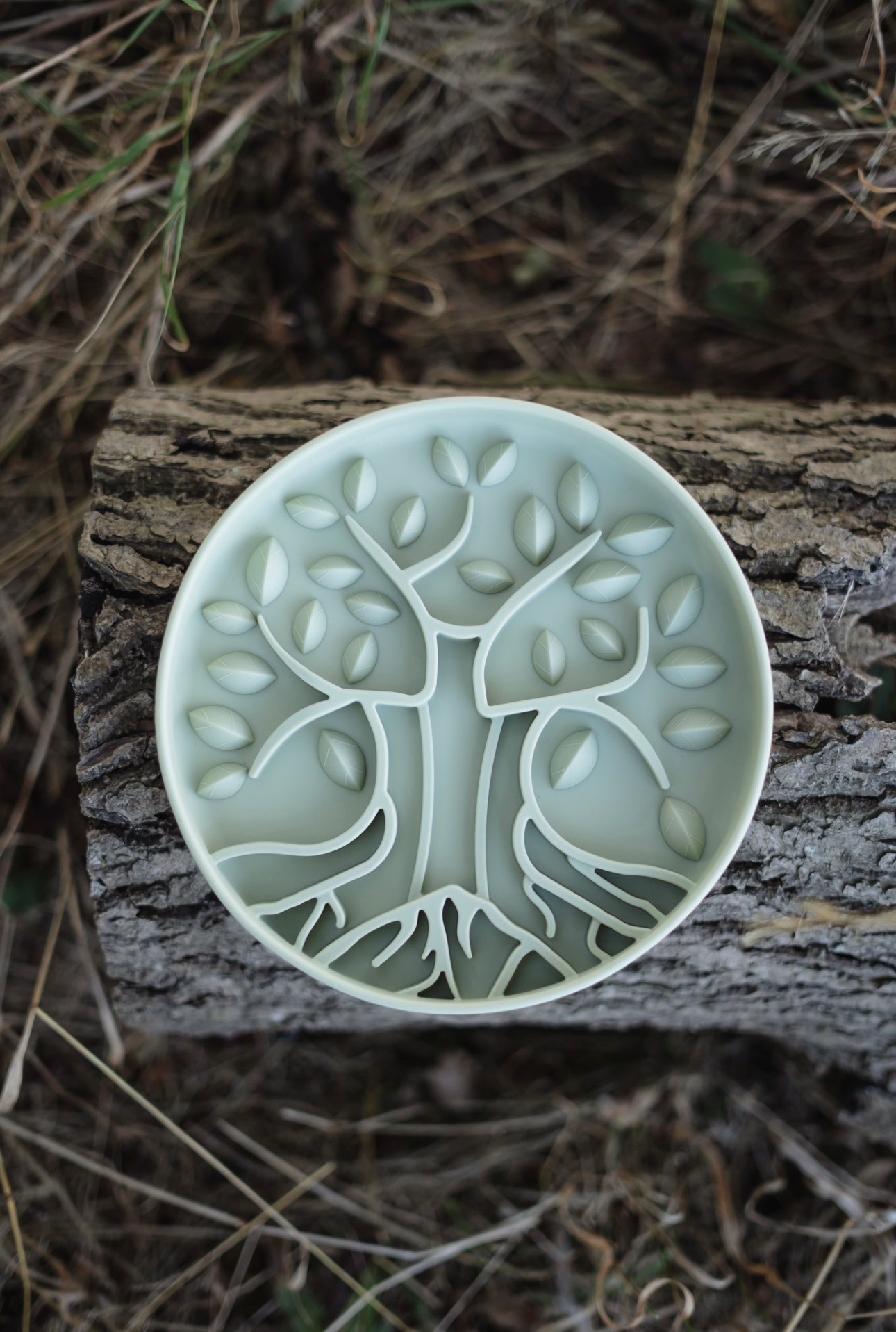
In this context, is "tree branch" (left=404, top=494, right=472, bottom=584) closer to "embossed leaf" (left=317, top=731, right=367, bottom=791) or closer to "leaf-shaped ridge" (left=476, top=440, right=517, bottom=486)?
"leaf-shaped ridge" (left=476, top=440, right=517, bottom=486)

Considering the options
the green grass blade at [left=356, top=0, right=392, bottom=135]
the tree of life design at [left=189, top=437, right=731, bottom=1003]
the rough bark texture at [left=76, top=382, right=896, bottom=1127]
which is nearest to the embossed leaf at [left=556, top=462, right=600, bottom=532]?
the tree of life design at [left=189, top=437, right=731, bottom=1003]

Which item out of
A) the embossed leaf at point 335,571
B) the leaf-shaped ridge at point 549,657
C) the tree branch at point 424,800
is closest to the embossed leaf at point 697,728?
the leaf-shaped ridge at point 549,657

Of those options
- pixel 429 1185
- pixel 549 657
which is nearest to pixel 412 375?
pixel 549 657

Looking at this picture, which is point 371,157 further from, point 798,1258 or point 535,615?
point 798,1258

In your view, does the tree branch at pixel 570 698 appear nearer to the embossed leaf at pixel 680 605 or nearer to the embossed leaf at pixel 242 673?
the embossed leaf at pixel 680 605

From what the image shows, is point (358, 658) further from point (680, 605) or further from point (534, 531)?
point (680, 605)

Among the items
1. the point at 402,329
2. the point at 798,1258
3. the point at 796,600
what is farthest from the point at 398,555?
the point at 798,1258

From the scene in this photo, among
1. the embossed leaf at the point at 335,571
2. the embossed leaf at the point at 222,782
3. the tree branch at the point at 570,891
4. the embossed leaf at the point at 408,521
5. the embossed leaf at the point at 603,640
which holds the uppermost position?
the embossed leaf at the point at 408,521
